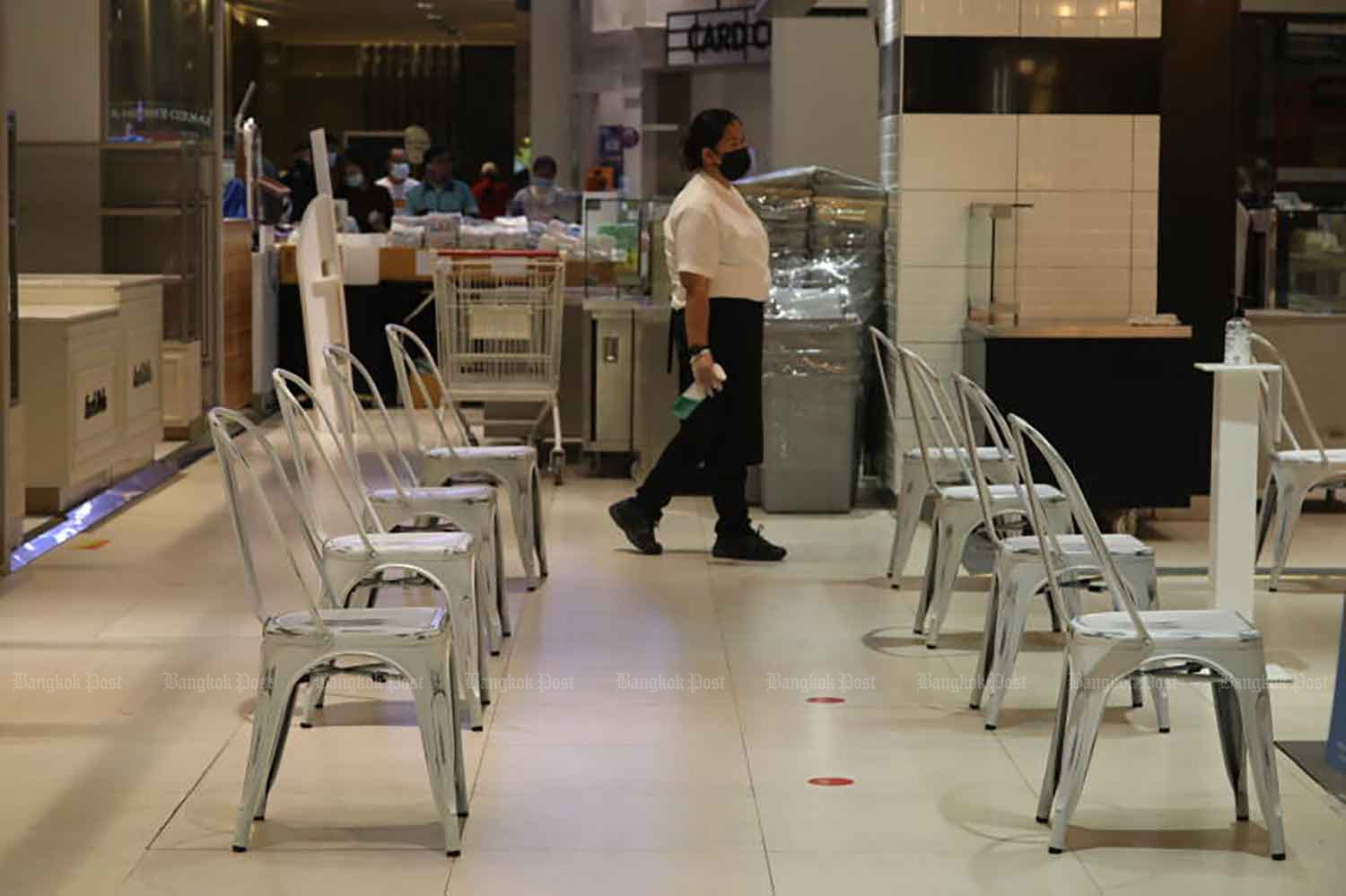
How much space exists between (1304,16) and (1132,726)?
29.2 ft

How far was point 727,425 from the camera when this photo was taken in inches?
303

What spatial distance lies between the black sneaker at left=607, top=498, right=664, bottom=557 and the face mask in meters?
1.28

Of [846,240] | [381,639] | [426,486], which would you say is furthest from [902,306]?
[381,639]

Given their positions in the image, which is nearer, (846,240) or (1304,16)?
(846,240)

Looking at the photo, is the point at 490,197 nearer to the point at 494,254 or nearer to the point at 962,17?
the point at 494,254

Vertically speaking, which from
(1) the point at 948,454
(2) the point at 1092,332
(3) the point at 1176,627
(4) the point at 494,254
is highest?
(4) the point at 494,254

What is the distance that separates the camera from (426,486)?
6703 mm

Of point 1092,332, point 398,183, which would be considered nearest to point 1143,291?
point 1092,332

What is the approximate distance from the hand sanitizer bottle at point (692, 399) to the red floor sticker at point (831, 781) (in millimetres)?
2828

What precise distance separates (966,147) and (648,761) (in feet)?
14.2

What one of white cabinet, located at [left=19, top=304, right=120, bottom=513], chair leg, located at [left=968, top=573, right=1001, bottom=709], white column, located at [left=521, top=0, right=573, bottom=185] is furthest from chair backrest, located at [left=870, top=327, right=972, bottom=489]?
white column, located at [left=521, top=0, right=573, bottom=185]

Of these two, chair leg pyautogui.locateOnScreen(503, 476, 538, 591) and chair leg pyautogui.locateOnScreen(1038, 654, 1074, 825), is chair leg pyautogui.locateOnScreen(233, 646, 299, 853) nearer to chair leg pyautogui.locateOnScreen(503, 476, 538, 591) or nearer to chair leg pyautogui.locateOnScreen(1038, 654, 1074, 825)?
chair leg pyautogui.locateOnScreen(1038, 654, 1074, 825)

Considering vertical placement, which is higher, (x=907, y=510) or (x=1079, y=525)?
(x=1079, y=525)

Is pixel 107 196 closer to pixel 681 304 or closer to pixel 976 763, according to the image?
pixel 681 304
